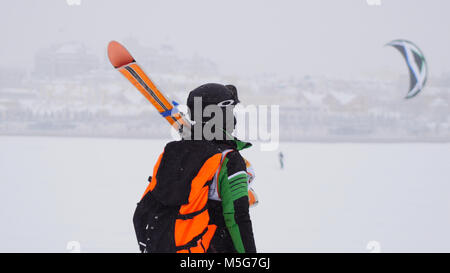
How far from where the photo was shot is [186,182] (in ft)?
4.50

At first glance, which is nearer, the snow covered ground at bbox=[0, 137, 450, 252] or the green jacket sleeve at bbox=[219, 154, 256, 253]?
the green jacket sleeve at bbox=[219, 154, 256, 253]

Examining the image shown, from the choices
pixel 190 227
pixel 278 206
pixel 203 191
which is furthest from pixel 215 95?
pixel 278 206

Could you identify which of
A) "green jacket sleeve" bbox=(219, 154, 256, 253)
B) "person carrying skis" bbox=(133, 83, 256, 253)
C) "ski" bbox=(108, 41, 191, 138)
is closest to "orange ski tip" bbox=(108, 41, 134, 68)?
"ski" bbox=(108, 41, 191, 138)

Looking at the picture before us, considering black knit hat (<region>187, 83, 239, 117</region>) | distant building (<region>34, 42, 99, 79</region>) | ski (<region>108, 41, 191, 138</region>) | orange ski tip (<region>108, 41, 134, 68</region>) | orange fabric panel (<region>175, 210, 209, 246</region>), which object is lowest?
orange fabric panel (<region>175, 210, 209, 246</region>)

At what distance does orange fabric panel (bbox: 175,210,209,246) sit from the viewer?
1393 millimetres

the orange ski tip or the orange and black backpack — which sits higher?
the orange ski tip

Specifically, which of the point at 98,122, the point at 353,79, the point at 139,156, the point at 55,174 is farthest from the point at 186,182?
the point at 353,79

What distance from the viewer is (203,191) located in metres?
1.37

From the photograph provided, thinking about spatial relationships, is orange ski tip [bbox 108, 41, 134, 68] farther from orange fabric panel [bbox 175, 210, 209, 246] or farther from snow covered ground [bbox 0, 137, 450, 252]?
snow covered ground [bbox 0, 137, 450, 252]

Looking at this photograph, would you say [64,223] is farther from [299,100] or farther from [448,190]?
[299,100]

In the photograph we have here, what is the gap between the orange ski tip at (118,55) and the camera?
1646 mm

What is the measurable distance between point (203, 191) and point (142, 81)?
564 millimetres

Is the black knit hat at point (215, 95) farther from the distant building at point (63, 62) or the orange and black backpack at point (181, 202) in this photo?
the distant building at point (63, 62)

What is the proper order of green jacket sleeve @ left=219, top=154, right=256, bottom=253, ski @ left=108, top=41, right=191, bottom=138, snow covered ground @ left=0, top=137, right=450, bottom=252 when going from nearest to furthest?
1. green jacket sleeve @ left=219, top=154, right=256, bottom=253
2. ski @ left=108, top=41, right=191, bottom=138
3. snow covered ground @ left=0, top=137, right=450, bottom=252
